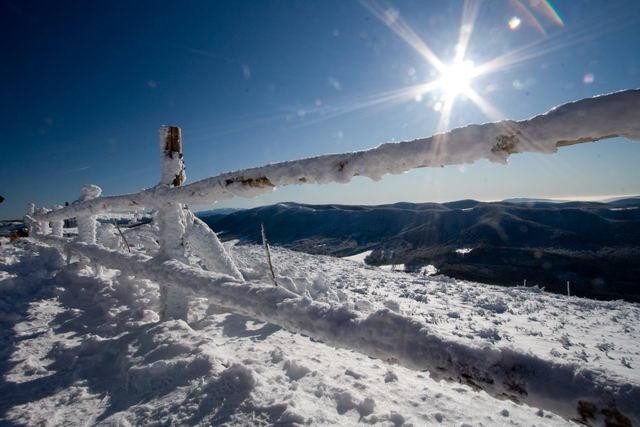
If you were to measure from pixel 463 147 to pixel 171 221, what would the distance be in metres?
2.59

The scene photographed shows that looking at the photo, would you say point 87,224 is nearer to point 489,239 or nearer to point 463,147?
point 463,147

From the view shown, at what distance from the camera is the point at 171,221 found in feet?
9.66

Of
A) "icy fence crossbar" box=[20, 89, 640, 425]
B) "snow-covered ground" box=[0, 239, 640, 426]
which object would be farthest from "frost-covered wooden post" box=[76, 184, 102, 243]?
"icy fence crossbar" box=[20, 89, 640, 425]

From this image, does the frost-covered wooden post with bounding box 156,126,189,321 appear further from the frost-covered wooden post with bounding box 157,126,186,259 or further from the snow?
the snow

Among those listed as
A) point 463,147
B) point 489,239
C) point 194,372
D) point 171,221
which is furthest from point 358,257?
point 463,147

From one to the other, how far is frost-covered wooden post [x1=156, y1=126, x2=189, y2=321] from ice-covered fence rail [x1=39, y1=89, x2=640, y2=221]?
62 cm

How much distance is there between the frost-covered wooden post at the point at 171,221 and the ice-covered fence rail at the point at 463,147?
0.62 metres

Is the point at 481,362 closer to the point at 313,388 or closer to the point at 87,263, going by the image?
the point at 313,388

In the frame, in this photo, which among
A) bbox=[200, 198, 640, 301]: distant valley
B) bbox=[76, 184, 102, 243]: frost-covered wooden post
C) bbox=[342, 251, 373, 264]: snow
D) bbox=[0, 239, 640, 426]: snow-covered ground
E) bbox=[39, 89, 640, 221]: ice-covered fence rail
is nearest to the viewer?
bbox=[39, 89, 640, 221]: ice-covered fence rail

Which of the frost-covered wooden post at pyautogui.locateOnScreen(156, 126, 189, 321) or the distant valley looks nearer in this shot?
the frost-covered wooden post at pyautogui.locateOnScreen(156, 126, 189, 321)

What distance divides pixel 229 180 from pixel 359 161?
116 cm

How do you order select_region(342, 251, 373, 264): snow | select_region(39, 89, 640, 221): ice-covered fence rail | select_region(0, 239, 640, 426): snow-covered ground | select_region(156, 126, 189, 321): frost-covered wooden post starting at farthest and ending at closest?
select_region(342, 251, 373, 264): snow, select_region(156, 126, 189, 321): frost-covered wooden post, select_region(0, 239, 640, 426): snow-covered ground, select_region(39, 89, 640, 221): ice-covered fence rail

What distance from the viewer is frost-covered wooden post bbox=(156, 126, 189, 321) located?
2869 mm

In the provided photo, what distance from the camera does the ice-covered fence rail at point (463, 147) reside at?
3.32ft
